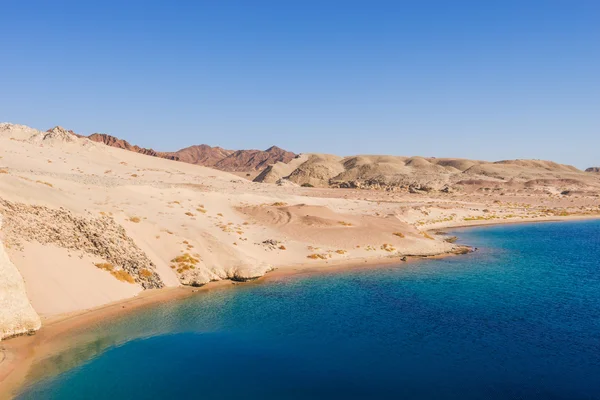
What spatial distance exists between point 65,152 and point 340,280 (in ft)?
236

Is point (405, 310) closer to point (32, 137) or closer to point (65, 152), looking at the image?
point (65, 152)

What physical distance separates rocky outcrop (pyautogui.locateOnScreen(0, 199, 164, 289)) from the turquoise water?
19.5 ft

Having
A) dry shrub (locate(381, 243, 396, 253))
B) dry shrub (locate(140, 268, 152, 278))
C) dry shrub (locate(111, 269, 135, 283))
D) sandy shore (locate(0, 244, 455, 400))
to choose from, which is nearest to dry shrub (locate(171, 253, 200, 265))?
sandy shore (locate(0, 244, 455, 400))

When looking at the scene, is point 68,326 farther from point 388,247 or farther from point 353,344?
point 388,247

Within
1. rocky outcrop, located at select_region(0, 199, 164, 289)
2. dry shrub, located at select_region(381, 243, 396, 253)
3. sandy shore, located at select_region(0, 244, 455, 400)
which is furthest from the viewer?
dry shrub, located at select_region(381, 243, 396, 253)

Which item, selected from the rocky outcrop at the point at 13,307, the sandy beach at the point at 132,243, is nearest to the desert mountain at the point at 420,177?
the sandy beach at the point at 132,243

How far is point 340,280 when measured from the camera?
127 feet

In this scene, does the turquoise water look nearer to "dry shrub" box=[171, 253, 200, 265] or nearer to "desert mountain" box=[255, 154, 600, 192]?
"dry shrub" box=[171, 253, 200, 265]

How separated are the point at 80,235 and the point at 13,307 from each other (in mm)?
10582

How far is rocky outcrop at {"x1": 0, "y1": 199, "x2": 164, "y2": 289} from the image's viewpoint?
31.5 meters

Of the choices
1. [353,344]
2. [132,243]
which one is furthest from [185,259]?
[353,344]

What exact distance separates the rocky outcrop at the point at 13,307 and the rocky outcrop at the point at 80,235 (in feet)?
20.2

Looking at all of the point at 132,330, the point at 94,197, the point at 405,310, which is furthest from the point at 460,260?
the point at 94,197

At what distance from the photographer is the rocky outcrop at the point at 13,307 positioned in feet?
77.8
